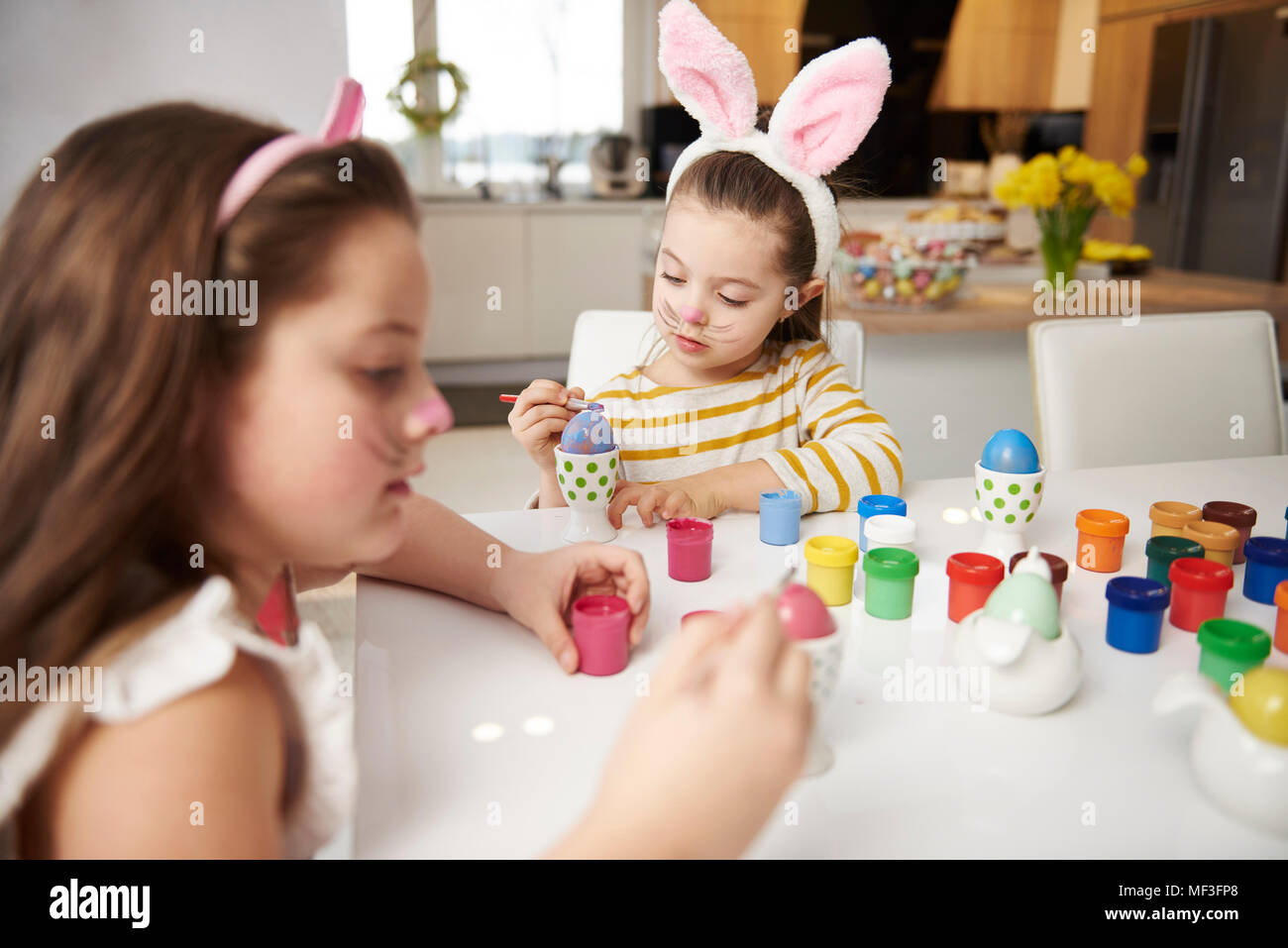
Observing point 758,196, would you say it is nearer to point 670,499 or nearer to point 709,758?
point 670,499

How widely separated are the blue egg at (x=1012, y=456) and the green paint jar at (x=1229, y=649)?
29 centimetres

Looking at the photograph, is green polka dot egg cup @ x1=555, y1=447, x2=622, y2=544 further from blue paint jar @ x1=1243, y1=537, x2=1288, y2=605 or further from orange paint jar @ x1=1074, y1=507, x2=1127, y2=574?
Answer: blue paint jar @ x1=1243, y1=537, x2=1288, y2=605

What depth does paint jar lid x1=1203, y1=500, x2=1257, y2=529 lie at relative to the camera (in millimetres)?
1063

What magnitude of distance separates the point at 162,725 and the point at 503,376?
182 inches

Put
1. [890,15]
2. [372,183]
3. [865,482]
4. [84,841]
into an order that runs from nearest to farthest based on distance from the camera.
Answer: [84,841], [372,183], [865,482], [890,15]

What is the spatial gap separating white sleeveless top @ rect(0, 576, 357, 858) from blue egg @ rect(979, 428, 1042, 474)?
2.37 ft

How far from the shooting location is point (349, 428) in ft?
1.98

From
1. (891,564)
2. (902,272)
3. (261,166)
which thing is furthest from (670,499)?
(902,272)

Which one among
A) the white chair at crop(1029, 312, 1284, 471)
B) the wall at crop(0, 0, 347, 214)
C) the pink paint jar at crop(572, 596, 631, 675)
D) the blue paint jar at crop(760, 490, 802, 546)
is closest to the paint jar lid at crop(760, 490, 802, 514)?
the blue paint jar at crop(760, 490, 802, 546)

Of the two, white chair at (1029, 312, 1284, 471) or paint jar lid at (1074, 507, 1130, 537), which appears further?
white chair at (1029, 312, 1284, 471)

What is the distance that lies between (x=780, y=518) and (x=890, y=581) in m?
0.22

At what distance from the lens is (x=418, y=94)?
487 centimetres

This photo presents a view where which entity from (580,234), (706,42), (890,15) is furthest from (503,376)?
(706,42)

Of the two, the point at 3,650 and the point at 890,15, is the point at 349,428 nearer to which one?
the point at 3,650
